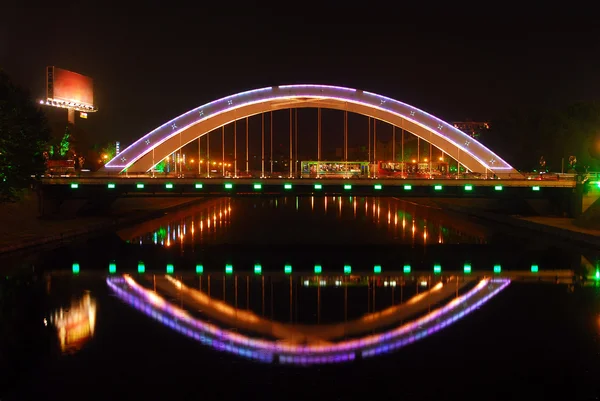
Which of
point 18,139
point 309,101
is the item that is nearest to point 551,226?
point 309,101

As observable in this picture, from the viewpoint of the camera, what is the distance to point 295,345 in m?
12.1

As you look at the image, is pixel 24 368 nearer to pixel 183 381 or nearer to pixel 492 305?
pixel 183 381

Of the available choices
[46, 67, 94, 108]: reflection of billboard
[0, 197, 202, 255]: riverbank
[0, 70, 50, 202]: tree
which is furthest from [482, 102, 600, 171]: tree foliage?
[46, 67, 94, 108]: reflection of billboard

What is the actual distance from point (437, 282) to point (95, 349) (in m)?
11.2

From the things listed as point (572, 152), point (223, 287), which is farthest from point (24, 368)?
point (572, 152)

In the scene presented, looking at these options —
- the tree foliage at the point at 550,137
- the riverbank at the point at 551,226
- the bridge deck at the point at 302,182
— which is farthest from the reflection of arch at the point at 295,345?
the tree foliage at the point at 550,137

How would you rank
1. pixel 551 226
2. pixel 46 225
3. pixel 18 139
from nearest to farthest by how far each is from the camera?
pixel 18 139, pixel 551 226, pixel 46 225

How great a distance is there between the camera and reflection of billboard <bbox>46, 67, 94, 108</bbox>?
66625 millimetres

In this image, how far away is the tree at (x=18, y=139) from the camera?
103ft

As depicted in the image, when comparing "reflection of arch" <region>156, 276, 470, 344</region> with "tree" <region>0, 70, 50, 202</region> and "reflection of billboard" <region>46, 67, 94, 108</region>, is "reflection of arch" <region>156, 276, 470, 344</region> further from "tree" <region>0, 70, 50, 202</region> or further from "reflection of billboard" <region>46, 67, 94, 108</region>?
"reflection of billboard" <region>46, 67, 94, 108</region>

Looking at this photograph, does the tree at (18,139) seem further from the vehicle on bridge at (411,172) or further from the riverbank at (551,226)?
the riverbank at (551,226)

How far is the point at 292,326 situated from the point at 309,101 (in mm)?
36774

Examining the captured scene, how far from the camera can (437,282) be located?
1947 centimetres

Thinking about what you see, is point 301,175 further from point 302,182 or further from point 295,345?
point 295,345
